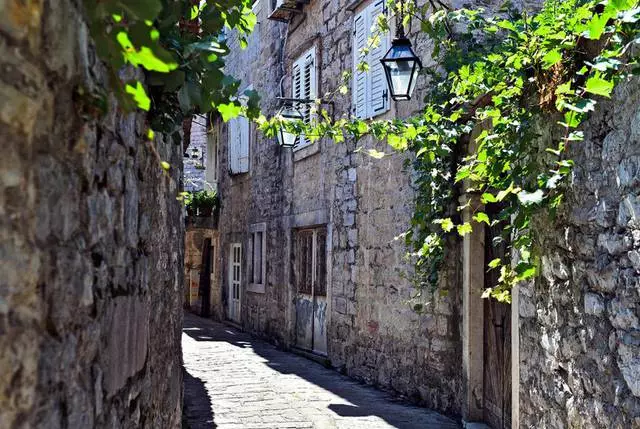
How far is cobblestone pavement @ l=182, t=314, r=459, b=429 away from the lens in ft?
20.5

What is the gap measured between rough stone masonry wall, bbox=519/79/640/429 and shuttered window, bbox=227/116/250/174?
34.0 ft

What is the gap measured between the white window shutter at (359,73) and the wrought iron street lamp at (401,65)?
8.90ft

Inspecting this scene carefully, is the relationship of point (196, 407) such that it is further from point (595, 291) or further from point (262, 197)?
point (262, 197)

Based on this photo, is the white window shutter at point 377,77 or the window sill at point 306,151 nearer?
the white window shutter at point 377,77

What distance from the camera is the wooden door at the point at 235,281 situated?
48.7 ft

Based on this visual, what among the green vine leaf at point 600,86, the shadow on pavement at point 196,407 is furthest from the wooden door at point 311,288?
the green vine leaf at point 600,86

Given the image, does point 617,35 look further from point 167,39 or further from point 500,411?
point 500,411

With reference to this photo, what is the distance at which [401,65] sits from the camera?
5.88 metres

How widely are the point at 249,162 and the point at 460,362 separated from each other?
838cm

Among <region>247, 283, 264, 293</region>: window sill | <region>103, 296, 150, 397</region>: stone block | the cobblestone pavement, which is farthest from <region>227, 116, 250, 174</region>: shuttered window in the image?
<region>103, 296, 150, 397</region>: stone block

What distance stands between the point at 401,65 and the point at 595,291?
2783 mm

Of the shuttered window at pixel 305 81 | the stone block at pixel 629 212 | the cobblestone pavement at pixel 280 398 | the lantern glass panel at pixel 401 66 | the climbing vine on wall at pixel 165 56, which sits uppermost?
the shuttered window at pixel 305 81

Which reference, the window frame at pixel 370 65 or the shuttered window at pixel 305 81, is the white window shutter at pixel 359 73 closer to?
the window frame at pixel 370 65

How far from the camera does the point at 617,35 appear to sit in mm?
3271
